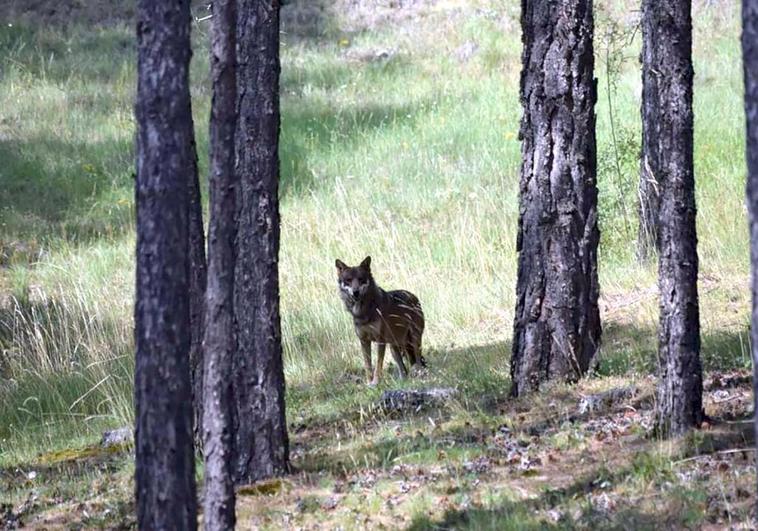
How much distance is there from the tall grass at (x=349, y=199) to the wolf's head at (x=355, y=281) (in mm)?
841

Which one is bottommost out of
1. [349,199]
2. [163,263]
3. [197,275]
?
[197,275]

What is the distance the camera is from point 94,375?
42.2ft

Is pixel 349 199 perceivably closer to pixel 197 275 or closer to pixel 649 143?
pixel 649 143

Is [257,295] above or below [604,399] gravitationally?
above

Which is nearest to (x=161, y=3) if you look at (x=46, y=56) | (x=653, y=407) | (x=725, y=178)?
(x=653, y=407)

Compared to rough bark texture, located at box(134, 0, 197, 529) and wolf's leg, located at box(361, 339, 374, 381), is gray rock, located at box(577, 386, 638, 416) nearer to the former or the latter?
wolf's leg, located at box(361, 339, 374, 381)

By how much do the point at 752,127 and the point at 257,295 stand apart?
158 inches

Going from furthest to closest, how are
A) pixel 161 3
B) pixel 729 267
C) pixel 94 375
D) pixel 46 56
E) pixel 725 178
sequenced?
pixel 46 56
pixel 725 178
pixel 729 267
pixel 94 375
pixel 161 3

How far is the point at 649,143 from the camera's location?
47.9 feet

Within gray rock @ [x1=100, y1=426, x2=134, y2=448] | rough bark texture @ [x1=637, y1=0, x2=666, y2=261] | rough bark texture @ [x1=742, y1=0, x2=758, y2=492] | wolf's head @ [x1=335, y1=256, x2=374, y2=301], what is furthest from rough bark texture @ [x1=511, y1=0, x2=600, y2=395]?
rough bark texture @ [x1=742, y1=0, x2=758, y2=492]

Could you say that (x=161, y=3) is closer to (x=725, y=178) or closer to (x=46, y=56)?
(x=725, y=178)

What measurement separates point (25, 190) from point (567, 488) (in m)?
16.5

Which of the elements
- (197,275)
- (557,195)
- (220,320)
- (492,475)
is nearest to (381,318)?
(557,195)

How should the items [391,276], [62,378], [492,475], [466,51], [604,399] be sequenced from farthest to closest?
[466,51] < [391,276] < [62,378] < [604,399] < [492,475]
